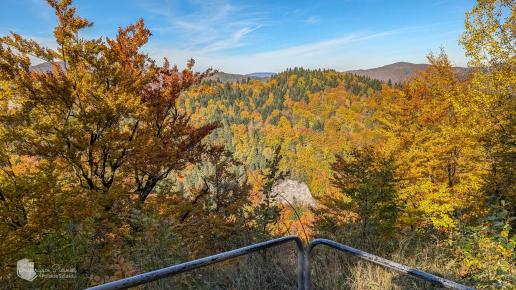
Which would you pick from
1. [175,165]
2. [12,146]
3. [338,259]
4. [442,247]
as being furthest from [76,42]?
[442,247]

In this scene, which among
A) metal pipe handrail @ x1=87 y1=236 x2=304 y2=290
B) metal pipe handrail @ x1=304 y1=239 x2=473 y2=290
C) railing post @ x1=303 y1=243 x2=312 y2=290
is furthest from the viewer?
railing post @ x1=303 y1=243 x2=312 y2=290

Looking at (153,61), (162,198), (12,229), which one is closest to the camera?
(12,229)

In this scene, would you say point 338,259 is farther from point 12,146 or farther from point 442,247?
point 12,146

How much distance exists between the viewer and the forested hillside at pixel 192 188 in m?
4.84

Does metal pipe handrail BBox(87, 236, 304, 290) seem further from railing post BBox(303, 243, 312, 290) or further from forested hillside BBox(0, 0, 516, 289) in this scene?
forested hillside BBox(0, 0, 516, 289)

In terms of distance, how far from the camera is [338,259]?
195 inches

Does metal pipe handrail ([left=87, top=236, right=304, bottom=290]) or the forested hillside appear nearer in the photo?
metal pipe handrail ([left=87, top=236, right=304, bottom=290])

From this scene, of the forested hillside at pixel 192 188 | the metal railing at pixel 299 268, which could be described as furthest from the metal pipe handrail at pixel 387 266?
the forested hillside at pixel 192 188

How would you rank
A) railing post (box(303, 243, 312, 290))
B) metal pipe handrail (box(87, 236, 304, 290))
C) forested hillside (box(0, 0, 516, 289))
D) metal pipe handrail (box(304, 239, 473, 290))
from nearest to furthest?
metal pipe handrail (box(87, 236, 304, 290)), metal pipe handrail (box(304, 239, 473, 290)), railing post (box(303, 243, 312, 290)), forested hillside (box(0, 0, 516, 289))

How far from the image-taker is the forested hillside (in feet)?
15.9

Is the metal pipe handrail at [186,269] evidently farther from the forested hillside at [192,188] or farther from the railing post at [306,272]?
the forested hillside at [192,188]

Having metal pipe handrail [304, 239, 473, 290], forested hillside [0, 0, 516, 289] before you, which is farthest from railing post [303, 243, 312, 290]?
forested hillside [0, 0, 516, 289]

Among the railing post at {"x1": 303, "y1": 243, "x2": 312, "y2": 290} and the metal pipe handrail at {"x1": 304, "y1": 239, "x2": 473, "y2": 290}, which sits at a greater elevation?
the metal pipe handrail at {"x1": 304, "y1": 239, "x2": 473, "y2": 290}

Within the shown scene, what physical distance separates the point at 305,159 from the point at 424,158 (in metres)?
99.8
